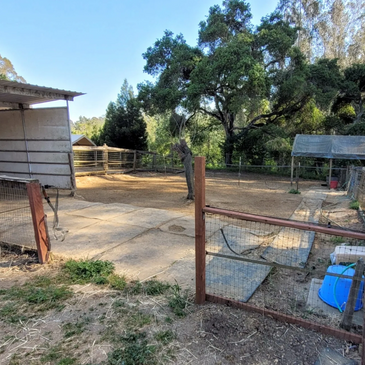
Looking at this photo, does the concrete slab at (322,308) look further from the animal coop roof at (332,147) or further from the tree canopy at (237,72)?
the tree canopy at (237,72)

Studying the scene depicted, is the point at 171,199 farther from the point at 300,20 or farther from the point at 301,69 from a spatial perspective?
the point at 300,20

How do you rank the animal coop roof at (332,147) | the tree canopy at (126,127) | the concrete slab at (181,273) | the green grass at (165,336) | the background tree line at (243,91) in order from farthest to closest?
the tree canopy at (126,127)
the background tree line at (243,91)
the animal coop roof at (332,147)
the concrete slab at (181,273)
the green grass at (165,336)

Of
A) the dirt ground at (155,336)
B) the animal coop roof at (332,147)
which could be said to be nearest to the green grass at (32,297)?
the dirt ground at (155,336)

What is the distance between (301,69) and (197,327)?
18405 millimetres

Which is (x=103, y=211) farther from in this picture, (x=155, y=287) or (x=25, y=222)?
(x=155, y=287)

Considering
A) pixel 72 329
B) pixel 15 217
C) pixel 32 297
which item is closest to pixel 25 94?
pixel 15 217

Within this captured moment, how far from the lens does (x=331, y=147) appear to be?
12.5 metres

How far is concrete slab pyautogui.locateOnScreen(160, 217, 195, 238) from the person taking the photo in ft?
15.8

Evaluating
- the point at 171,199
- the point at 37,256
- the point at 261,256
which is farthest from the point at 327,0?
the point at 37,256

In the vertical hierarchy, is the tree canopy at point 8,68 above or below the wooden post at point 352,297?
above

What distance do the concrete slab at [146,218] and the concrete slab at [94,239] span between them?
0.79 feet

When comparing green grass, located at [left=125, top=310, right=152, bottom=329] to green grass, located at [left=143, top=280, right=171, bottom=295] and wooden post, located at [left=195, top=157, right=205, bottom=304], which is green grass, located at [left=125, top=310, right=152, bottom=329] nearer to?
green grass, located at [left=143, top=280, right=171, bottom=295]

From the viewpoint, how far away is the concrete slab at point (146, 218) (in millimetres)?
5262

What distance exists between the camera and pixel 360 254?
9.70 ft
